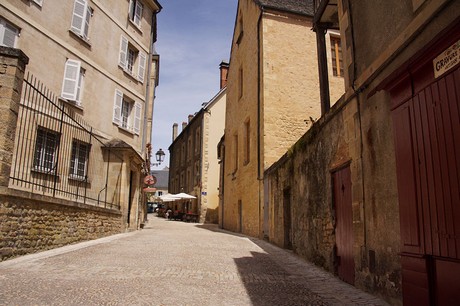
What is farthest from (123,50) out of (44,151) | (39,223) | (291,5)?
(39,223)

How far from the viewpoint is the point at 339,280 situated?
5.42 metres

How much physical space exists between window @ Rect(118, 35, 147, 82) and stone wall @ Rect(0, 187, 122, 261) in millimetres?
7940

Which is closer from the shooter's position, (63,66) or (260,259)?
(260,259)

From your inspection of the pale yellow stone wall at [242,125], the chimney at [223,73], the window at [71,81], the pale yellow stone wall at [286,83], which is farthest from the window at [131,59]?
the chimney at [223,73]

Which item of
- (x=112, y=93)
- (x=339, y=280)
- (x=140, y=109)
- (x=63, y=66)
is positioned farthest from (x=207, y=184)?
(x=339, y=280)

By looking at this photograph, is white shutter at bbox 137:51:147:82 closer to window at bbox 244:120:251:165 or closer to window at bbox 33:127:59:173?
window at bbox 244:120:251:165

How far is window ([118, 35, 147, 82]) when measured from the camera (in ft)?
49.6

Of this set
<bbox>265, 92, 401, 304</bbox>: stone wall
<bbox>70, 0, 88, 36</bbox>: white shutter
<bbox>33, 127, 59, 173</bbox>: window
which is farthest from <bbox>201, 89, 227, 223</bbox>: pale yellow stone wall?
<bbox>265, 92, 401, 304</bbox>: stone wall

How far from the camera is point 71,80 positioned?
1214 centimetres

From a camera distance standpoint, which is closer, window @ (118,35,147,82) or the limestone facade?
the limestone facade

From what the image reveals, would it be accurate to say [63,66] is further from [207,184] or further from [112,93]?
[207,184]

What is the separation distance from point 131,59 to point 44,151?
25.1 ft

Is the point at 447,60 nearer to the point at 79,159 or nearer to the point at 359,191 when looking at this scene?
the point at 359,191

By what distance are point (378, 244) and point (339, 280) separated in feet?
4.43
